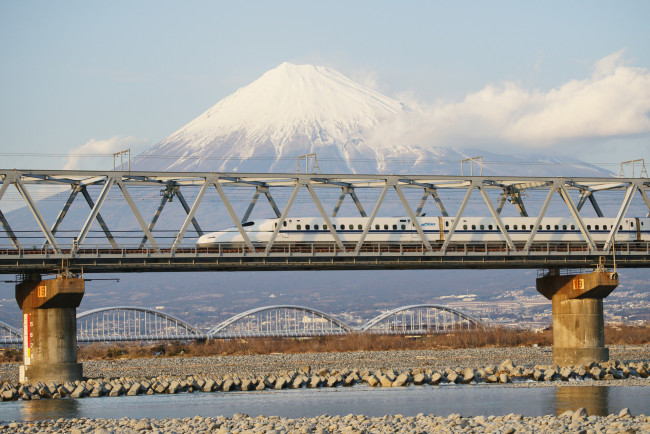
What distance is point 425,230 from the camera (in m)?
85.2

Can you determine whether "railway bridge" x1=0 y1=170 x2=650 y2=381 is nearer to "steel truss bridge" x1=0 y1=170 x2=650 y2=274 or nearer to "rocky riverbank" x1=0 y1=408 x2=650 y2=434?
"steel truss bridge" x1=0 y1=170 x2=650 y2=274

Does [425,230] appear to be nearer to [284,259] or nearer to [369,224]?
[369,224]

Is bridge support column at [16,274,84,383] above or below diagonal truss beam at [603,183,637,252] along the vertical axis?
below

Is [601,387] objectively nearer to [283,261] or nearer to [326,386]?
[326,386]

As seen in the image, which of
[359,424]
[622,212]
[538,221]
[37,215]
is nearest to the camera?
[359,424]

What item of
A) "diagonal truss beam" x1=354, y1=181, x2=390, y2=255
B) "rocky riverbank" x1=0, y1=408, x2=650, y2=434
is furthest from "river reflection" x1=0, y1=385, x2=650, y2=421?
"diagonal truss beam" x1=354, y1=181, x2=390, y2=255

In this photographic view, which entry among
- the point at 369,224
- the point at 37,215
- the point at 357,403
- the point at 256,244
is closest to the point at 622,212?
the point at 369,224

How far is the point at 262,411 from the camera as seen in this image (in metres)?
52.8

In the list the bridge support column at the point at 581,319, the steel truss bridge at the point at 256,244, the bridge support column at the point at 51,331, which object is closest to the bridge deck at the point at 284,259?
the steel truss bridge at the point at 256,244

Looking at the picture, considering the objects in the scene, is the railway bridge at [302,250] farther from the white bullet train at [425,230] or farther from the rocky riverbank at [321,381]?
the rocky riverbank at [321,381]

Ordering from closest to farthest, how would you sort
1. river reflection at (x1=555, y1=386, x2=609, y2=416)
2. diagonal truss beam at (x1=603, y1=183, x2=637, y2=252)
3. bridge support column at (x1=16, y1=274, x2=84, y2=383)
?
river reflection at (x1=555, y1=386, x2=609, y2=416) → bridge support column at (x1=16, y1=274, x2=84, y2=383) → diagonal truss beam at (x1=603, y1=183, x2=637, y2=252)

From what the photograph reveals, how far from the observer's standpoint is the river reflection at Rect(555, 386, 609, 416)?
50.9 metres

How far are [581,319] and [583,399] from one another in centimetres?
2221

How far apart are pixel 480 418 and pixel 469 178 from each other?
113 feet
